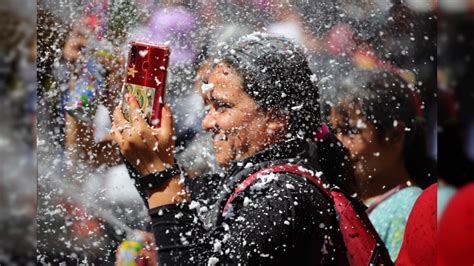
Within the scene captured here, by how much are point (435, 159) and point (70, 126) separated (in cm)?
116

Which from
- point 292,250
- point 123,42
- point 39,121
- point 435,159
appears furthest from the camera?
point 39,121

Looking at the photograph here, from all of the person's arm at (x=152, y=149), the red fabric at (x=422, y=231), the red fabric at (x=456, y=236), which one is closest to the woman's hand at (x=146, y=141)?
the person's arm at (x=152, y=149)

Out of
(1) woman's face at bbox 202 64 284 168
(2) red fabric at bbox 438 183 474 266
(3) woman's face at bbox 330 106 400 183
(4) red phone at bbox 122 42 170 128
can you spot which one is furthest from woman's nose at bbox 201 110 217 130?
(2) red fabric at bbox 438 183 474 266

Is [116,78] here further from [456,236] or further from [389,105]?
[456,236]

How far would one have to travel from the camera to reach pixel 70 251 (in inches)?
88.7

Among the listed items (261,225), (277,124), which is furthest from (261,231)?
(277,124)

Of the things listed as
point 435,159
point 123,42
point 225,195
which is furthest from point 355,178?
point 123,42

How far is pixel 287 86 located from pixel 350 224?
0.43 meters

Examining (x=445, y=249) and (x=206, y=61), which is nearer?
(x=206, y=61)

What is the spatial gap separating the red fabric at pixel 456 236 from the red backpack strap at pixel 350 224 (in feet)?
1.18

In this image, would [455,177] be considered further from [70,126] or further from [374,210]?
[70,126]

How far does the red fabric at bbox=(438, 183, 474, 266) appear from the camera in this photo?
224cm

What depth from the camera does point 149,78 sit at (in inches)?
80.7

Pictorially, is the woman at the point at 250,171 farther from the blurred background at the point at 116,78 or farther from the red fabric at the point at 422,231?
the red fabric at the point at 422,231
